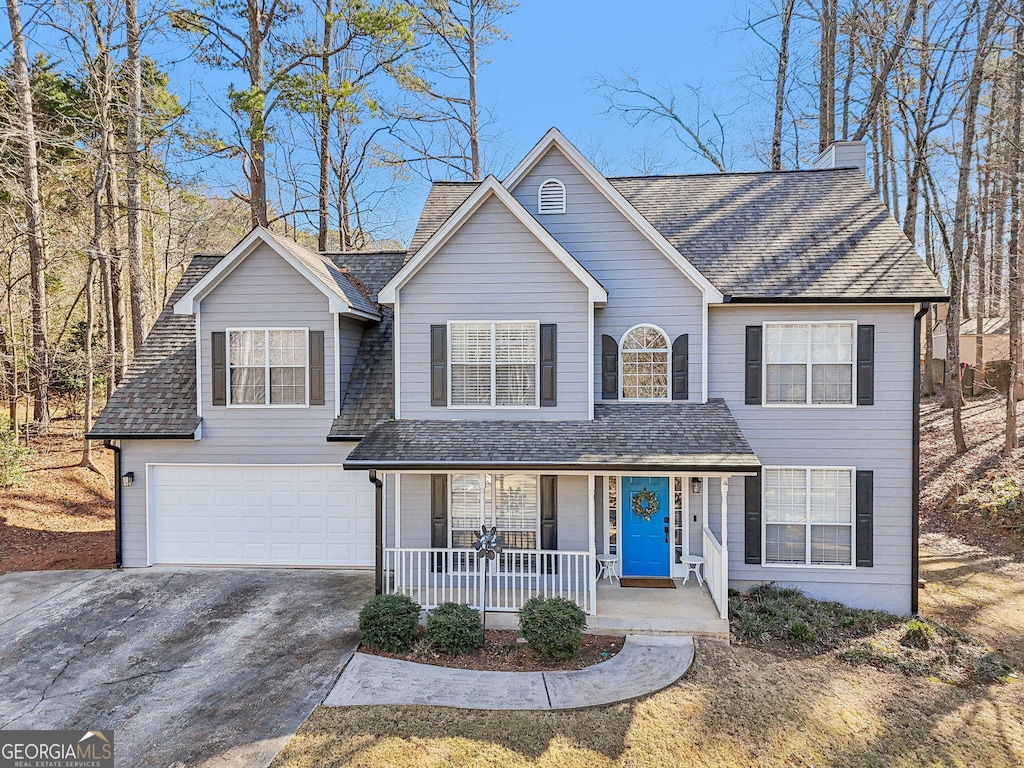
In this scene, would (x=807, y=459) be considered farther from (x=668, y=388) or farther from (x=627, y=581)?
(x=627, y=581)

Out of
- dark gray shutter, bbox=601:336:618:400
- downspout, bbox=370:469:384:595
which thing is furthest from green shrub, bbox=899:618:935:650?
downspout, bbox=370:469:384:595

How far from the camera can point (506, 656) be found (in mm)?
7414

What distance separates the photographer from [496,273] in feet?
31.4

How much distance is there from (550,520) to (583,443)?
1597 mm

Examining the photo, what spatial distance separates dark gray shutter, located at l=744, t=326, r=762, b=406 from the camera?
972 centimetres

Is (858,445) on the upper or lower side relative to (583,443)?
lower

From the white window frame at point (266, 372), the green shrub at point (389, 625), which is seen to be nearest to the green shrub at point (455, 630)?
the green shrub at point (389, 625)

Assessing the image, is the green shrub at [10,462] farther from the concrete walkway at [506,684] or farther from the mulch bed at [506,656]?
the concrete walkway at [506,684]

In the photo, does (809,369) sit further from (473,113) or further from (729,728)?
(473,113)

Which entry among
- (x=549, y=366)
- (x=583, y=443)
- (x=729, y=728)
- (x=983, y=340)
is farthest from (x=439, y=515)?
(x=983, y=340)

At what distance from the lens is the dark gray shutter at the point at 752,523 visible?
9.59m

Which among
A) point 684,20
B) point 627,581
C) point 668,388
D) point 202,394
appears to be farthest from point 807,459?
point 684,20

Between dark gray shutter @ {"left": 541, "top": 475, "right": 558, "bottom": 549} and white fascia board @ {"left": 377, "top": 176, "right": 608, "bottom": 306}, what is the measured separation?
325 cm

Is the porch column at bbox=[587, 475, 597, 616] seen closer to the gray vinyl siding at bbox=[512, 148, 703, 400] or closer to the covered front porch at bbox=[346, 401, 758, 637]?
the covered front porch at bbox=[346, 401, 758, 637]
